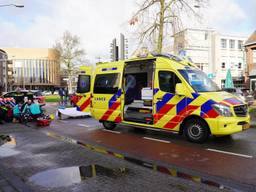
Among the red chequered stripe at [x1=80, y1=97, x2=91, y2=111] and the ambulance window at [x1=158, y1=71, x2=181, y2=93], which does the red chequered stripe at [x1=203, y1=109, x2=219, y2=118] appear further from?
the red chequered stripe at [x1=80, y1=97, x2=91, y2=111]

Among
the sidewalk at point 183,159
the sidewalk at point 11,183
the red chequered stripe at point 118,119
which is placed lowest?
the sidewalk at point 11,183

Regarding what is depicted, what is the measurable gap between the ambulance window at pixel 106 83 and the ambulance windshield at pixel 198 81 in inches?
117

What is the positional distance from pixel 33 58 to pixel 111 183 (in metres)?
126

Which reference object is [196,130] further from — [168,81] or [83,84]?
[83,84]

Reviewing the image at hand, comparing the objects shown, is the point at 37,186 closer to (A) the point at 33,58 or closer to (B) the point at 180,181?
(B) the point at 180,181

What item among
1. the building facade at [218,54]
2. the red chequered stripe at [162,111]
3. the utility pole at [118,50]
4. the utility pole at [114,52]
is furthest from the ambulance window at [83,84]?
the building facade at [218,54]

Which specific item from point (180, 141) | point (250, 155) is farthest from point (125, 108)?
point (250, 155)

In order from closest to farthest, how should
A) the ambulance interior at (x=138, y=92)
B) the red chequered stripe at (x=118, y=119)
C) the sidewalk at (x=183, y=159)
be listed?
Result: the sidewalk at (x=183, y=159), the ambulance interior at (x=138, y=92), the red chequered stripe at (x=118, y=119)

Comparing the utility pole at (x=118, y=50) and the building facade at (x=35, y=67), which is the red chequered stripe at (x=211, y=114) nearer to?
the utility pole at (x=118, y=50)

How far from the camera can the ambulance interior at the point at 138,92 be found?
10297mm

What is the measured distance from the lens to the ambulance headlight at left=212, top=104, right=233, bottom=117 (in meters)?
8.39

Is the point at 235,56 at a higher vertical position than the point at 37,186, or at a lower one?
higher

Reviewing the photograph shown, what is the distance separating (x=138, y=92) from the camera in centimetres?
1172

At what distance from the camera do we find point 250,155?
7.49 meters
